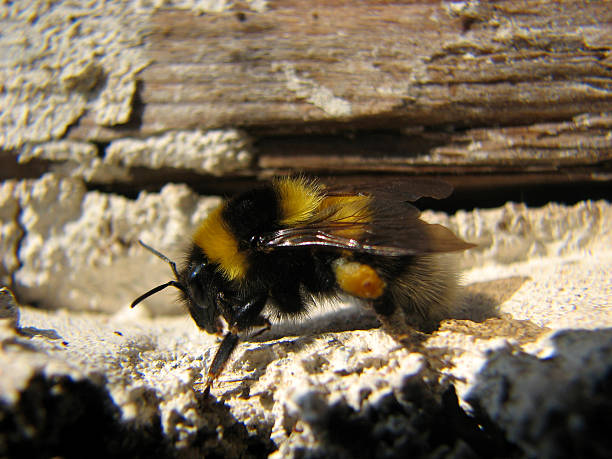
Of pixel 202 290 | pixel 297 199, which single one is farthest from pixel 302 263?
pixel 202 290

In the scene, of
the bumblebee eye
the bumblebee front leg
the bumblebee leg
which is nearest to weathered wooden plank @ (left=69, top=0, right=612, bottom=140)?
the bumblebee eye

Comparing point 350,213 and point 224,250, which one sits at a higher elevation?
point 350,213

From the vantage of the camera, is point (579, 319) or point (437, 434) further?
point (579, 319)

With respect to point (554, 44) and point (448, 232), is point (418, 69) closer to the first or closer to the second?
point (554, 44)

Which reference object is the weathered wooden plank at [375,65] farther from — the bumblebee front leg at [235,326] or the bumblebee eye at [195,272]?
the bumblebee front leg at [235,326]

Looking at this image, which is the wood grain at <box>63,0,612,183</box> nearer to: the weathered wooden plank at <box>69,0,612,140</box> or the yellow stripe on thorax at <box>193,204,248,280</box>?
the weathered wooden plank at <box>69,0,612,140</box>

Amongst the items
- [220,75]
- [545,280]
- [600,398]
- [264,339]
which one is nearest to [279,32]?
[220,75]

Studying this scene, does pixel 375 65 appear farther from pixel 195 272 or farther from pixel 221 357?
pixel 221 357
